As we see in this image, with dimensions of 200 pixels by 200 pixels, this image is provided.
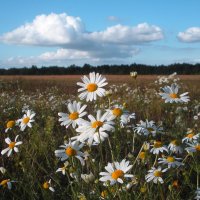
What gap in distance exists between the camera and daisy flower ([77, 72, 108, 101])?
93.5 inches

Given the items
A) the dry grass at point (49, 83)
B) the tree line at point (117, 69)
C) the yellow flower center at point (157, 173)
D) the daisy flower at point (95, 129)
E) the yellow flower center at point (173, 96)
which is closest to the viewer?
the daisy flower at point (95, 129)

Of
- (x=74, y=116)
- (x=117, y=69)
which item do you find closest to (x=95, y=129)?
(x=74, y=116)

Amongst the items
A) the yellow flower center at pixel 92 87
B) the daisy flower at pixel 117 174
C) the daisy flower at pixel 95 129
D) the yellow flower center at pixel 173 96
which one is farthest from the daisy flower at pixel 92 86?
the yellow flower center at pixel 173 96

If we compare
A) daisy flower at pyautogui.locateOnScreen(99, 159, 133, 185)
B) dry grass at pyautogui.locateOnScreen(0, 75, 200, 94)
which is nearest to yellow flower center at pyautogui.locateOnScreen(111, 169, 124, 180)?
daisy flower at pyautogui.locateOnScreen(99, 159, 133, 185)

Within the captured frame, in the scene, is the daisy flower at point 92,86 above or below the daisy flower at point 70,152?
above

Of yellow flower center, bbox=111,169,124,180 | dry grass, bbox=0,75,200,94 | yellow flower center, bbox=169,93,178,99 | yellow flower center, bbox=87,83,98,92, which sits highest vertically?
yellow flower center, bbox=87,83,98,92

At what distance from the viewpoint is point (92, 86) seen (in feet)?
7.91

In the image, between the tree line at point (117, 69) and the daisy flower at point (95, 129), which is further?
the tree line at point (117, 69)

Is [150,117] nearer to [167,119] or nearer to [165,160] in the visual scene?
[167,119]

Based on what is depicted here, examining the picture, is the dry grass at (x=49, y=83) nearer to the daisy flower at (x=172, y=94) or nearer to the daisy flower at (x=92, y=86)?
the daisy flower at (x=172, y=94)

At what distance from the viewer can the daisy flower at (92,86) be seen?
238cm

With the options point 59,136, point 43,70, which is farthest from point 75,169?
point 43,70

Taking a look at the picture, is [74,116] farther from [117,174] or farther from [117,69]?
[117,69]

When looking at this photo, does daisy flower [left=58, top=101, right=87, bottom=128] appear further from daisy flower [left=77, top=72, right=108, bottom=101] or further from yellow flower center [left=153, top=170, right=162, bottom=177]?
yellow flower center [left=153, top=170, right=162, bottom=177]
